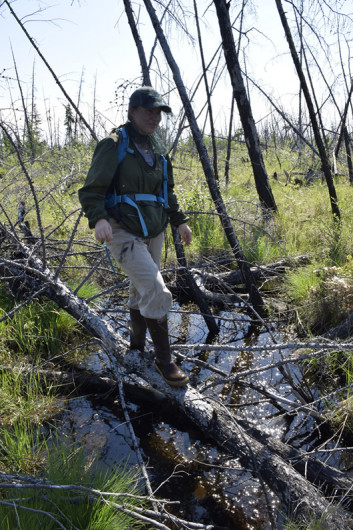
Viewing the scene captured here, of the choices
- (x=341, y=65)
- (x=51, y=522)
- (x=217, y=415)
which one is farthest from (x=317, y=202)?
(x=51, y=522)

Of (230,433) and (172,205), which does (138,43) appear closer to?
(172,205)

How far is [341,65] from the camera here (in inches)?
334

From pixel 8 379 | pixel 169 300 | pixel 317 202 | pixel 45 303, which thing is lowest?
pixel 8 379

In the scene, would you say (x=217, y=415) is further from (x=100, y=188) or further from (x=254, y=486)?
(x=100, y=188)

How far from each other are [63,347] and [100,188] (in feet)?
6.71

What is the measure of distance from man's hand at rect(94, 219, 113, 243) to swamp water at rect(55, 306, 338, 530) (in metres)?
1.12

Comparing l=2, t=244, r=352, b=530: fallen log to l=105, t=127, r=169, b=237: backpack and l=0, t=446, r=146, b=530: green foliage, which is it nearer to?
l=0, t=446, r=146, b=530: green foliage

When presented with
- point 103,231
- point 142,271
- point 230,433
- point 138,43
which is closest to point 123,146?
point 103,231

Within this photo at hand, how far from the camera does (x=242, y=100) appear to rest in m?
5.22

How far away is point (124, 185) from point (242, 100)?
3517 mm

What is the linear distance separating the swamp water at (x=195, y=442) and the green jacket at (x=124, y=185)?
1037 millimetres

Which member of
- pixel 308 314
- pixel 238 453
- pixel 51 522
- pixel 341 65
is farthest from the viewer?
pixel 341 65

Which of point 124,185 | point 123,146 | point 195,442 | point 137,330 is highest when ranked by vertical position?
point 123,146

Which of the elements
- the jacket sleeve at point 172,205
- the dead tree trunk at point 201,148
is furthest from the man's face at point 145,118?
the dead tree trunk at point 201,148
